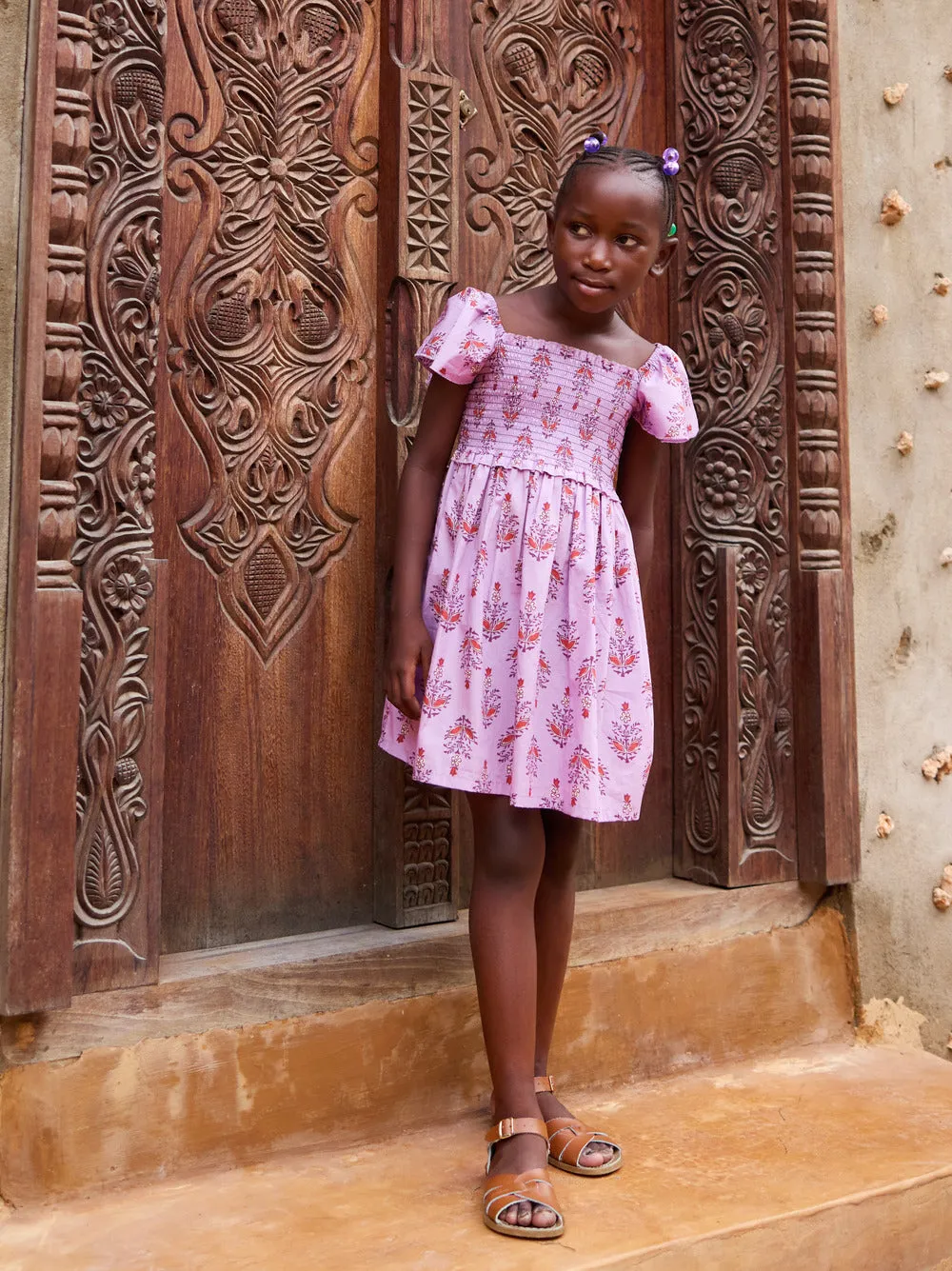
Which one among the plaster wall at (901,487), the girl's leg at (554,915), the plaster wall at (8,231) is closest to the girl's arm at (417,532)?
the girl's leg at (554,915)

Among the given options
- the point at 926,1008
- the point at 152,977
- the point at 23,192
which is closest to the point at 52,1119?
the point at 152,977

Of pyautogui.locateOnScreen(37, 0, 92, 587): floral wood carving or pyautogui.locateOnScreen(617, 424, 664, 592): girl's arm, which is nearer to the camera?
pyautogui.locateOnScreen(37, 0, 92, 587): floral wood carving

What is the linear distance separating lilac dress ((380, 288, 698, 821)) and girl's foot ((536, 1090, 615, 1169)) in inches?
21.9

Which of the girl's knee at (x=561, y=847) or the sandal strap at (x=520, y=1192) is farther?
the girl's knee at (x=561, y=847)

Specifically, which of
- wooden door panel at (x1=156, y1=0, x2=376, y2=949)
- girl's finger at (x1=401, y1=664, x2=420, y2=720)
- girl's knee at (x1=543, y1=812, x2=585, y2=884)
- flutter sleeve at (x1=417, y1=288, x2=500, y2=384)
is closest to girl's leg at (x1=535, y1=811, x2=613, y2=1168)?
girl's knee at (x1=543, y1=812, x2=585, y2=884)

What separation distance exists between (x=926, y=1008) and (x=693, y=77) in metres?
2.40

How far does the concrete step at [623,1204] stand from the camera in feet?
6.16

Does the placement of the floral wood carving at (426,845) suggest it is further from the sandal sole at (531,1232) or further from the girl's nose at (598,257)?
the girl's nose at (598,257)

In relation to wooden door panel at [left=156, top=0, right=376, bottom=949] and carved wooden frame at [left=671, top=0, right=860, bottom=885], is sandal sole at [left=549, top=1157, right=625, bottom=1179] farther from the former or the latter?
carved wooden frame at [left=671, top=0, right=860, bottom=885]

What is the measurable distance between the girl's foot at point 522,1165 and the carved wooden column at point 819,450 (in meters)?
1.19

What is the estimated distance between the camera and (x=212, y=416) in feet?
8.04

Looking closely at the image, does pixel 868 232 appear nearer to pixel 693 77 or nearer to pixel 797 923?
pixel 693 77

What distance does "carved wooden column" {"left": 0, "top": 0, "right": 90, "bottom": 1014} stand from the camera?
77.4 inches

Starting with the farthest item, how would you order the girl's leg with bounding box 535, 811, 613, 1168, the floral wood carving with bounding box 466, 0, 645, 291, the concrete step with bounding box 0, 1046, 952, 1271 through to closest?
the floral wood carving with bounding box 466, 0, 645, 291 < the girl's leg with bounding box 535, 811, 613, 1168 < the concrete step with bounding box 0, 1046, 952, 1271
